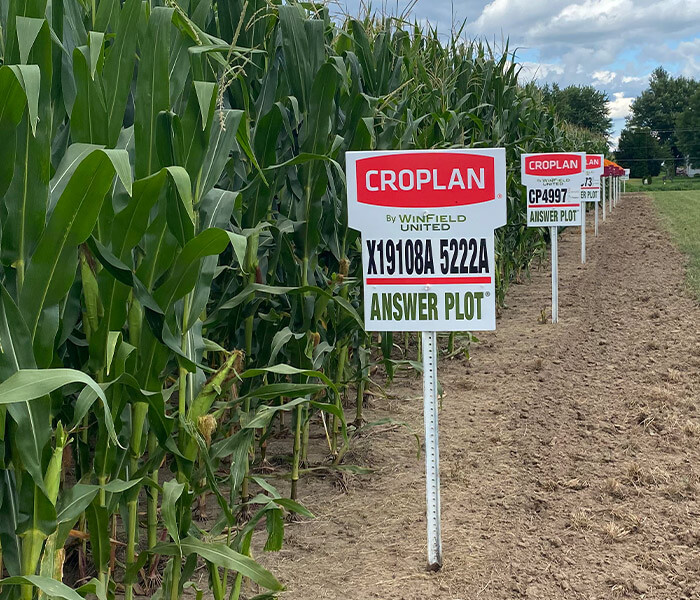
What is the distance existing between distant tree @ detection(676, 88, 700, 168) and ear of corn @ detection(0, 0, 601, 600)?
77.5 meters

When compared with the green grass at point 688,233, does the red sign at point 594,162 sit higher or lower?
higher

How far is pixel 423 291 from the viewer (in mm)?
3074

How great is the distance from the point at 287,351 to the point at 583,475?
5.58ft

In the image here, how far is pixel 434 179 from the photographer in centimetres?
310

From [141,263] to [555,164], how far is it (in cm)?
640

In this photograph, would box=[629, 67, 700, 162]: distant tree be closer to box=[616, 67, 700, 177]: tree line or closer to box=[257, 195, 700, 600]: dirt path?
box=[616, 67, 700, 177]: tree line

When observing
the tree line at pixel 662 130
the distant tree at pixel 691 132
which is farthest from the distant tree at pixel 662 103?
the distant tree at pixel 691 132

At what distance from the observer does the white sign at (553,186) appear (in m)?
7.91

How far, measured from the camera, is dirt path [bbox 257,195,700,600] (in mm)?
3104

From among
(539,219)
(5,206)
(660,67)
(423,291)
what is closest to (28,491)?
(5,206)

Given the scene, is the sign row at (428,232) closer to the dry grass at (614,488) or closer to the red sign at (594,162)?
the dry grass at (614,488)

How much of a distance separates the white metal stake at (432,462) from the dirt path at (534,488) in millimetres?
105

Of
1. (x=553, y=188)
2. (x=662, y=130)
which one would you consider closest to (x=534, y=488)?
(x=553, y=188)

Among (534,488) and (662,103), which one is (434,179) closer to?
(534,488)
